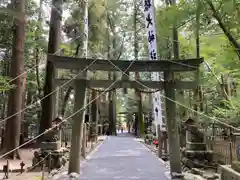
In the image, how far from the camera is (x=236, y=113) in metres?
8.84

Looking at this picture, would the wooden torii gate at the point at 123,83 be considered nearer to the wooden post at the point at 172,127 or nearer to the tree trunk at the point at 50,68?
the wooden post at the point at 172,127

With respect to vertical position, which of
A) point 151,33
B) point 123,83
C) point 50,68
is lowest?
point 123,83

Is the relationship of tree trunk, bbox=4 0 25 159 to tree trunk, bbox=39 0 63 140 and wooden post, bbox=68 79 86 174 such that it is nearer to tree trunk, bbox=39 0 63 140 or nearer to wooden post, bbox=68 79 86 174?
tree trunk, bbox=39 0 63 140

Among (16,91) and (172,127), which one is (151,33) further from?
(16,91)

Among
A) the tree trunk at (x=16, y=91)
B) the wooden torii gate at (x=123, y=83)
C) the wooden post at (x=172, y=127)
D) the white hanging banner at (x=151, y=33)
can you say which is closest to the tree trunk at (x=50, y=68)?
the tree trunk at (x=16, y=91)

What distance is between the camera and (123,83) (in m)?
7.70

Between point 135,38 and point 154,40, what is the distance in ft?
48.0

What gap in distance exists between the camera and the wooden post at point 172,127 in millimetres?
7328

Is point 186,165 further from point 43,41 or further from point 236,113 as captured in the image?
point 43,41

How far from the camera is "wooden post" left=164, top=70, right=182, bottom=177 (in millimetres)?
7328

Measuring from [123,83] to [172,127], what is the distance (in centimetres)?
184

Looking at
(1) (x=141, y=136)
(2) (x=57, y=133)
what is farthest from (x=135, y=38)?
(2) (x=57, y=133)

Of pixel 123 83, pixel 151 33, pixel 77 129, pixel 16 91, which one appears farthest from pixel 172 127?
pixel 16 91

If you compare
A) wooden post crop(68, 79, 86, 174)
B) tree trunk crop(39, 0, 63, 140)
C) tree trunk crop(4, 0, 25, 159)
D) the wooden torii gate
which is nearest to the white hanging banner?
the wooden torii gate
